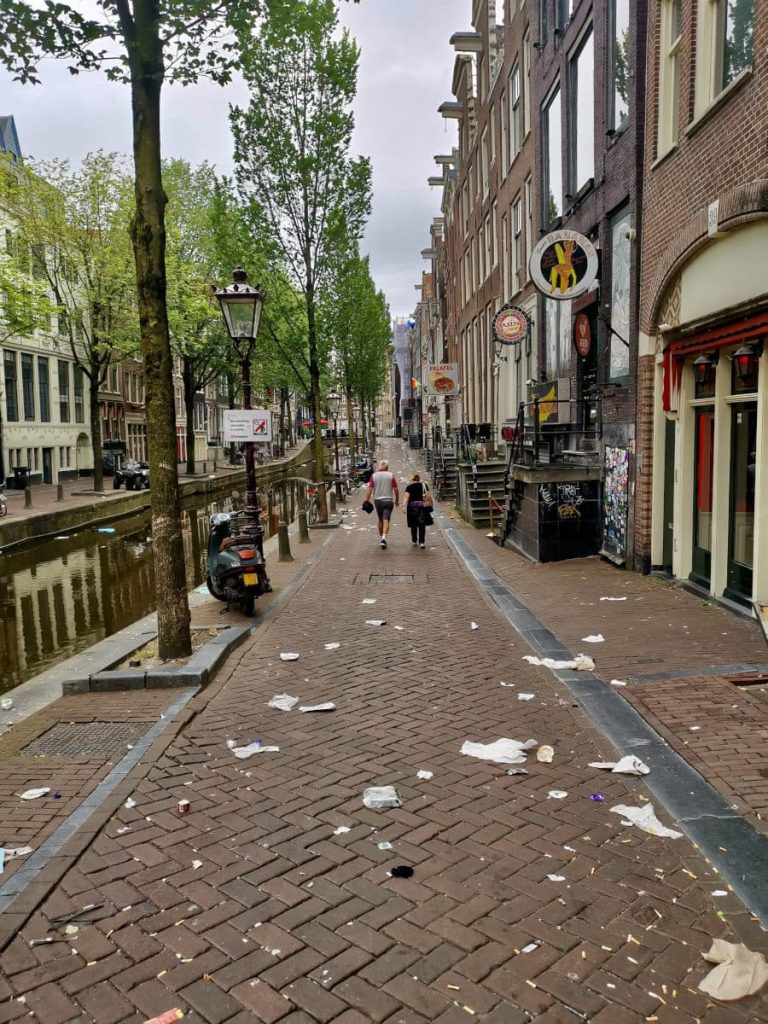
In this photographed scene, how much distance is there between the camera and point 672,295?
1071cm

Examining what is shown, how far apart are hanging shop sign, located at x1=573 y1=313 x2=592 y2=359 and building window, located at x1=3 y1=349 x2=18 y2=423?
29.2m

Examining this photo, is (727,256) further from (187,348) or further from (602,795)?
(187,348)

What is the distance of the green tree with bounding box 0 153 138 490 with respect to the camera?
29.0m

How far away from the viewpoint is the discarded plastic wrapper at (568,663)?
7113mm

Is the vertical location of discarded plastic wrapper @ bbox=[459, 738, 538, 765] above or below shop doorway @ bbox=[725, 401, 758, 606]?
below

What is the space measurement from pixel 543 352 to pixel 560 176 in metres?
4.03

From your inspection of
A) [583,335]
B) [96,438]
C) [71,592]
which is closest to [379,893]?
[71,592]

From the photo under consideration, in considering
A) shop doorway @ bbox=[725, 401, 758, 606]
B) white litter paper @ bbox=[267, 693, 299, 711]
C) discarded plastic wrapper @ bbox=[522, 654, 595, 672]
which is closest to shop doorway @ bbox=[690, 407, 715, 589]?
shop doorway @ bbox=[725, 401, 758, 606]

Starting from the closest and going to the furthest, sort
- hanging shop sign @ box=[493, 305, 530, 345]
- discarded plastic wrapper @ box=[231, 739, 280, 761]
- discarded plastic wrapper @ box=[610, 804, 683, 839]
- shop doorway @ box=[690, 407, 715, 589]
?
discarded plastic wrapper @ box=[610, 804, 683, 839], discarded plastic wrapper @ box=[231, 739, 280, 761], shop doorway @ box=[690, 407, 715, 589], hanging shop sign @ box=[493, 305, 530, 345]

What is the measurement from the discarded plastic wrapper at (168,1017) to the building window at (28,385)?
38.5 meters

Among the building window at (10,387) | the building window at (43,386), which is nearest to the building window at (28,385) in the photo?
the building window at (43,386)

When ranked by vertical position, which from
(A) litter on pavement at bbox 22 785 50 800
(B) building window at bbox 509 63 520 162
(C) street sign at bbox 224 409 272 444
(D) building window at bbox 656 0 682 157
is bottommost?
(A) litter on pavement at bbox 22 785 50 800

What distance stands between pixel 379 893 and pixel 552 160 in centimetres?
1832

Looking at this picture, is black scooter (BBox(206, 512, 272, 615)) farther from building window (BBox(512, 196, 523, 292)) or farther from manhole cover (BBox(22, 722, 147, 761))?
building window (BBox(512, 196, 523, 292))
